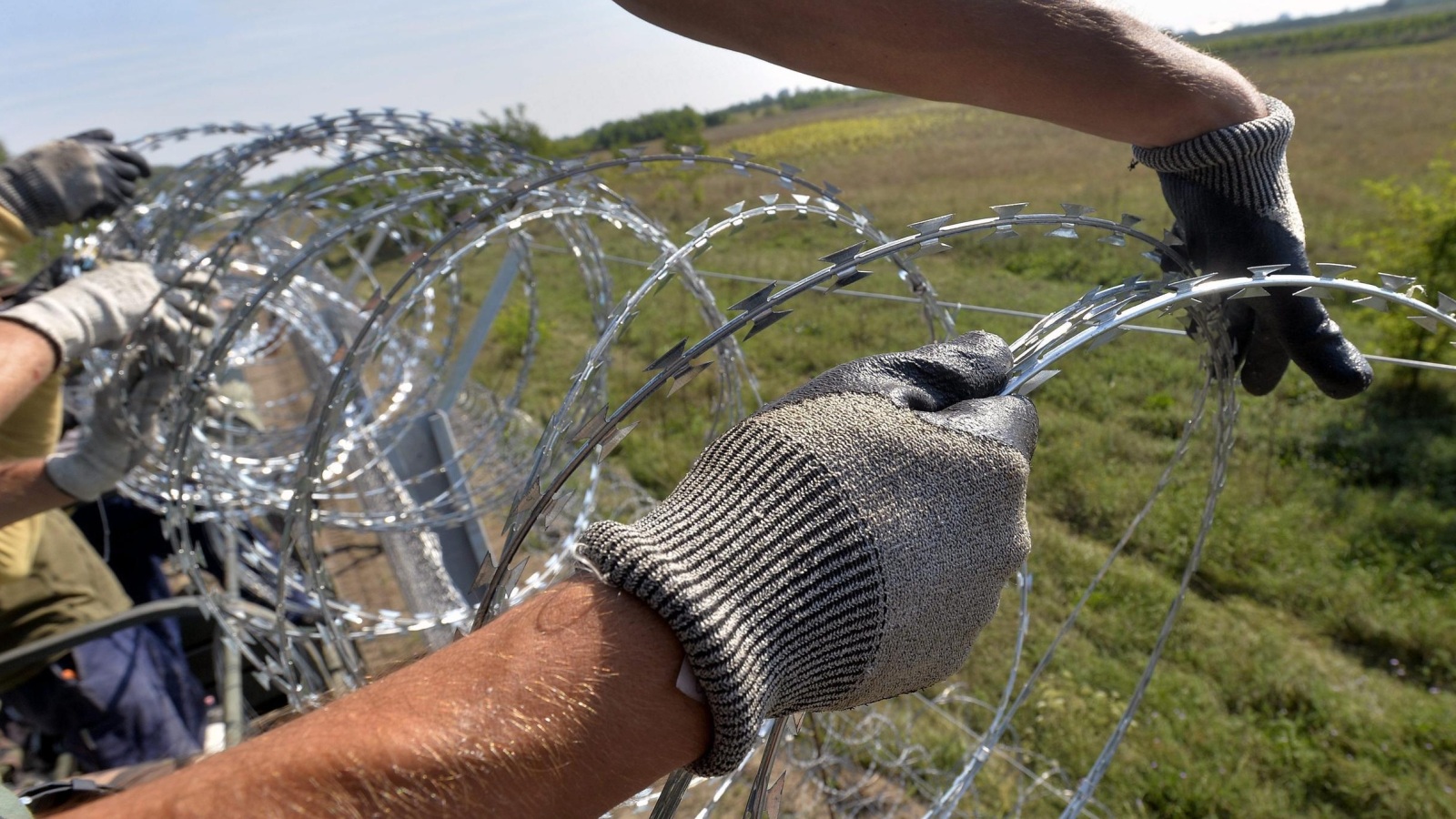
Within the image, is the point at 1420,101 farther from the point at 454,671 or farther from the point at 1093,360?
the point at 454,671

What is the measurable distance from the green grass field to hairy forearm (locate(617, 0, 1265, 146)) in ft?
1.98

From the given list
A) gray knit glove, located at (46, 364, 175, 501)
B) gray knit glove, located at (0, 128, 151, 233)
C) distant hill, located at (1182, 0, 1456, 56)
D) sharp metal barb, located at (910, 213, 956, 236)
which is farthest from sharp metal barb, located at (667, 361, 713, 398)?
distant hill, located at (1182, 0, 1456, 56)

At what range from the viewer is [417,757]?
0.82 m

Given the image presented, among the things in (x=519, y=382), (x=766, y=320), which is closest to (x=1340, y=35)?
(x=519, y=382)

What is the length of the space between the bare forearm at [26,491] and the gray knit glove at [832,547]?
284 cm

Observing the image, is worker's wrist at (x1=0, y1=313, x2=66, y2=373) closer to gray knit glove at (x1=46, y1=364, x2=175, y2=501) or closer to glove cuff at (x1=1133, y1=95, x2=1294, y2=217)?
gray knit glove at (x1=46, y1=364, x2=175, y2=501)

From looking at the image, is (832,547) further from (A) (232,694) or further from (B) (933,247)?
(A) (232,694)

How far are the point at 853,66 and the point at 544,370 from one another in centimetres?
961

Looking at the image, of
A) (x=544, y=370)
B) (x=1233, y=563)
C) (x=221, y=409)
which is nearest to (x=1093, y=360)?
(x=1233, y=563)

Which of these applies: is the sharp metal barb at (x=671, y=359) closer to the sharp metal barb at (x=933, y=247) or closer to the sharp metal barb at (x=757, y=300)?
the sharp metal barb at (x=757, y=300)

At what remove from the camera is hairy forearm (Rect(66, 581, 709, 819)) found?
0.82m

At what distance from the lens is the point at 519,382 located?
13.1ft

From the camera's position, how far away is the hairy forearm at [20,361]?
2.32m

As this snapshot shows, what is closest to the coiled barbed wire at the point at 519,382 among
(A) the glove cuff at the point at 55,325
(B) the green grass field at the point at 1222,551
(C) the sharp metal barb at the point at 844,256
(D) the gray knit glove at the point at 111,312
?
(C) the sharp metal barb at the point at 844,256
